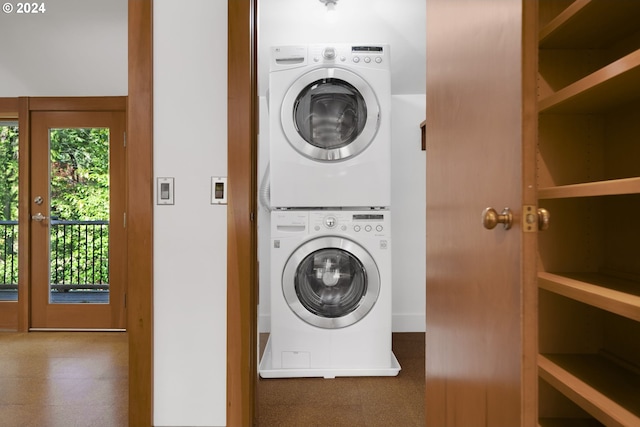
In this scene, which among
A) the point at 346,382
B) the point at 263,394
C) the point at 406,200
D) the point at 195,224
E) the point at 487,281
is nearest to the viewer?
the point at 487,281

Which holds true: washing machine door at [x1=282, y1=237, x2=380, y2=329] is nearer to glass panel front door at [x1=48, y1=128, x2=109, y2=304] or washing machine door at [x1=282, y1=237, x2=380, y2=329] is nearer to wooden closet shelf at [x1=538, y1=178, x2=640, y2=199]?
wooden closet shelf at [x1=538, y1=178, x2=640, y2=199]

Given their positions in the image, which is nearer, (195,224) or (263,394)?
(195,224)

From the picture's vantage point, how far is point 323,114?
2568 millimetres


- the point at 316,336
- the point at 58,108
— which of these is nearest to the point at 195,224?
the point at 316,336

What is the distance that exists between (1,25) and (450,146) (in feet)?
11.3

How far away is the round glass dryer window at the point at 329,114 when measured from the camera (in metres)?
2.54

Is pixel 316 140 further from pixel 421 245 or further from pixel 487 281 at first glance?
pixel 487 281

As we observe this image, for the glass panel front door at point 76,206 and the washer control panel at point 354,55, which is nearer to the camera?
the washer control panel at point 354,55

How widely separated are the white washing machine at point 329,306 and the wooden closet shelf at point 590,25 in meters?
1.39

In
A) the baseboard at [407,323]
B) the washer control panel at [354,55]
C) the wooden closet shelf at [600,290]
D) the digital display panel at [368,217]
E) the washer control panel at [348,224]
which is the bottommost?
the baseboard at [407,323]

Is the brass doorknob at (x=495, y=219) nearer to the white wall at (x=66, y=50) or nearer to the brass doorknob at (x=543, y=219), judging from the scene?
the brass doorknob at (x=543, y=219)

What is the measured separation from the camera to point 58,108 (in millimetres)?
3514

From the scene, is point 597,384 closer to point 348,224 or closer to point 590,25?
point 590,25

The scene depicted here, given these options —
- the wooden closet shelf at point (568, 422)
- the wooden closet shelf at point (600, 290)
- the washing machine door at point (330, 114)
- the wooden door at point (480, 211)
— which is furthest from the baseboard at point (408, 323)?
the wooden closet shelf at point (600, 290)
